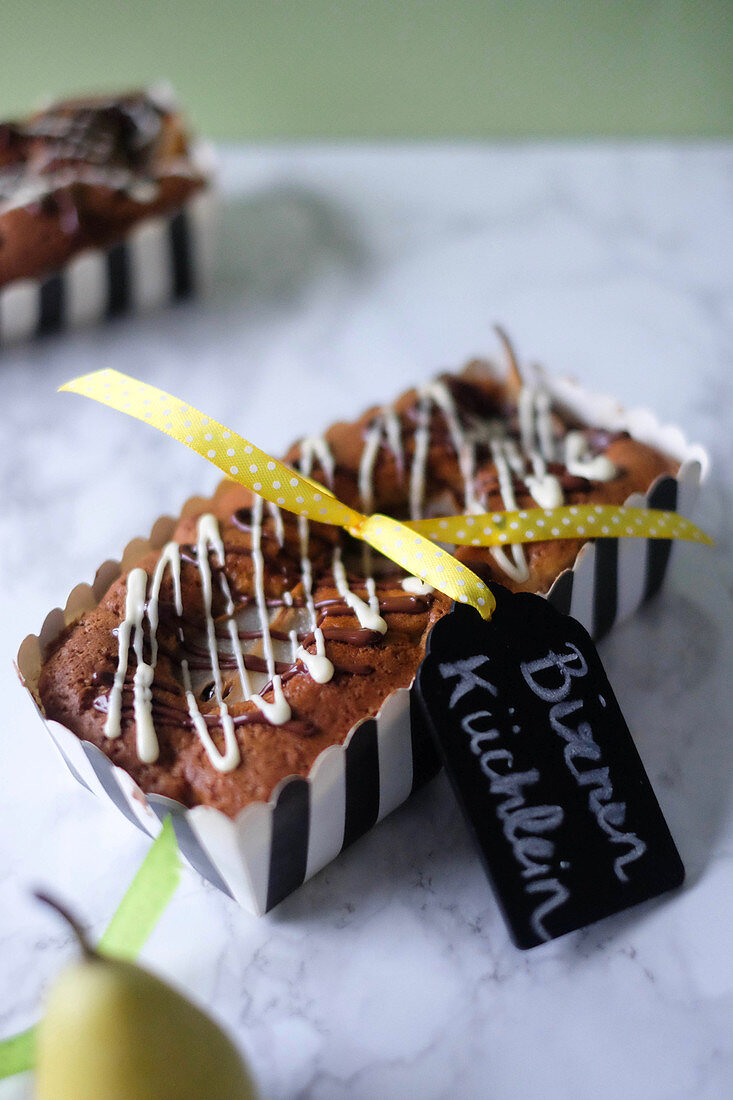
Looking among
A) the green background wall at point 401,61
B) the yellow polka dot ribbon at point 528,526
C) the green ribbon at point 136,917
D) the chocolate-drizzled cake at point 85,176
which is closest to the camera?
the green ribbon at point 136,917

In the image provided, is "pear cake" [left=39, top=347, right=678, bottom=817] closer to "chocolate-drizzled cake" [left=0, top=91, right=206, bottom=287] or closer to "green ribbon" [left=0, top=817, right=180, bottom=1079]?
"green ribbon" [left=0, top=817, right=180, bottom=1079]

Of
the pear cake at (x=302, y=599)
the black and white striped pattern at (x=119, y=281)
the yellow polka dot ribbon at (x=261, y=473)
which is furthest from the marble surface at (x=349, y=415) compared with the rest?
the yellow polka dot ribbon at (x=261, y=473)

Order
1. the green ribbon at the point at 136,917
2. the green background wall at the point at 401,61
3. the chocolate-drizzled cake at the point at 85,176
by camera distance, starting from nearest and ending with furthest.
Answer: the green ribbon at the point at 136,917 → the chocolate-drizzled cake at the point at 85,176 → the green background wall at the point at 401,61

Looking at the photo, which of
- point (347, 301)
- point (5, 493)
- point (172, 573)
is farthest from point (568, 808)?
point (347, 301)

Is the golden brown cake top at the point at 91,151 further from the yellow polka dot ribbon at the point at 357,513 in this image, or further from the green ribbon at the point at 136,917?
the green ribbon at the point at 136,917

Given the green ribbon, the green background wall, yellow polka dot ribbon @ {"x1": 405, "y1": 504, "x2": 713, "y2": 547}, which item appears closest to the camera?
the green ribbon

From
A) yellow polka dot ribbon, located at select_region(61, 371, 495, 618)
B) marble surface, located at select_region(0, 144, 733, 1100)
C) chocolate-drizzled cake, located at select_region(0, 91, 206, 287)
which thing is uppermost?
chocolate-drizzled cake, located at select_region(0, 91, 206, 287)

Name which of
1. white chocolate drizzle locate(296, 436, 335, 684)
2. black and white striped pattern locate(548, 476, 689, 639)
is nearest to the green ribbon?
white chocolate drizzle locate(296, 436, 335, 684)
